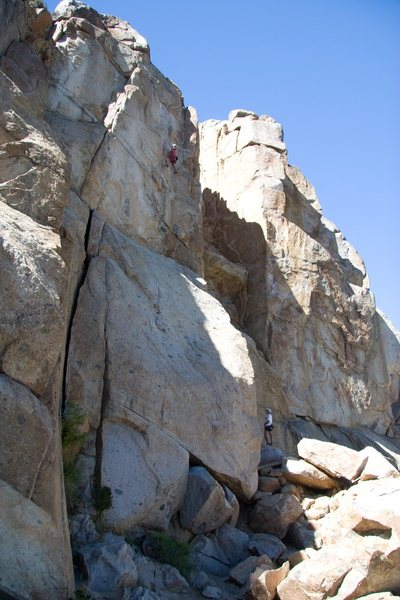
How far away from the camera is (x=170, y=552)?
1166cm

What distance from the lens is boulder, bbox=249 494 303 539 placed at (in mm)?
15023

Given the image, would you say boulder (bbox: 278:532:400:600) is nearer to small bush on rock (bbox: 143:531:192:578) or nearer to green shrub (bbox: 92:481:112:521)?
small bush on rock (bbox: 143:531:192:578)

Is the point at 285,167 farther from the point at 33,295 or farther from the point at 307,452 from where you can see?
the point at 33,295

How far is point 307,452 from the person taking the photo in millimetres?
18641

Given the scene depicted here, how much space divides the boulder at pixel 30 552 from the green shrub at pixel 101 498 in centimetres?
329

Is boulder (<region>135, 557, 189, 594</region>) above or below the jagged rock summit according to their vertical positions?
below

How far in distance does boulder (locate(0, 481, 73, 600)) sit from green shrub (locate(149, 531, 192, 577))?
145 inches

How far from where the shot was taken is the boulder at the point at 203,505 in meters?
13.4

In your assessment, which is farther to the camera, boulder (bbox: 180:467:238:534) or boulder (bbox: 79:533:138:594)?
boulder (bbox: 180:467:238:534)

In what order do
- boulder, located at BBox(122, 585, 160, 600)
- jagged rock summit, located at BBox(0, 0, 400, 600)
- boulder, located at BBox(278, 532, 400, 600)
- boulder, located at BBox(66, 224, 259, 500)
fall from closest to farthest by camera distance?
jagged rock summit, located at BBox(0, 0, 400, 600), boulder, located at BBox(122, 585, 160, 600), boulder, located at BBox(278, 532, 400, 600), boulder, located at BBox(66, 224, 259, 500)

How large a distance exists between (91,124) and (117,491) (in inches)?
512

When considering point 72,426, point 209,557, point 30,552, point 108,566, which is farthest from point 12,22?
point 209,557

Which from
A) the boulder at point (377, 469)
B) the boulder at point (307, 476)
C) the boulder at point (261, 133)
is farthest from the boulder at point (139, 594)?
the boulder at point (261, 133)

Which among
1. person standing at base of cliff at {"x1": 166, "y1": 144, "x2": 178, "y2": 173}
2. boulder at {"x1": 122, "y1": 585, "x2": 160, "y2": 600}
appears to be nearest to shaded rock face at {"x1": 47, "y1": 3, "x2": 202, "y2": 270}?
person standing at base of cliff at {"x1": 166, "y1": 144, "x2": 178, "y2": 173}
